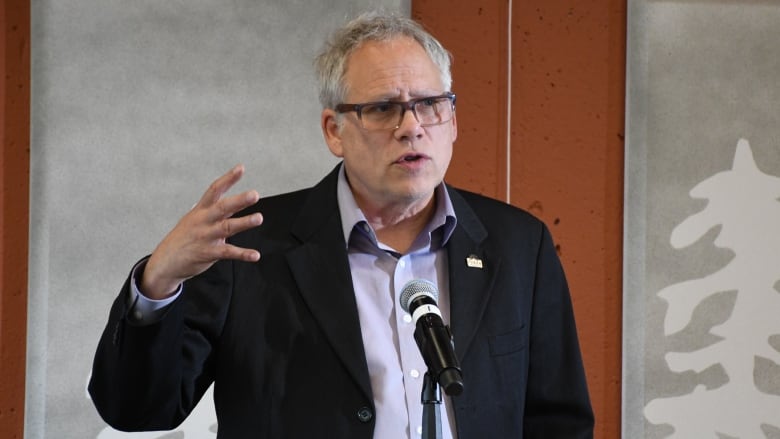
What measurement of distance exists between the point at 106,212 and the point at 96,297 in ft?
0.72

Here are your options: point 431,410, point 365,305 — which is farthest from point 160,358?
point 431,410

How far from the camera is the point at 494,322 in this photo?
183cm

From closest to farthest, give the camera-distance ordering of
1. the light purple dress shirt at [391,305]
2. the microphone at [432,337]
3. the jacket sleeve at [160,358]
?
the microphone at [432,337] → the jacket sleeve at [160,358] → the light purple dress shirt at [391,305]

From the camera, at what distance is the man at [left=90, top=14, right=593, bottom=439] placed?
1.69 meters

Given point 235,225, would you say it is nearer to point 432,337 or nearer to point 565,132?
point 432,337

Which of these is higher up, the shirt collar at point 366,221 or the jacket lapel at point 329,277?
the shirt collar at point 366,221

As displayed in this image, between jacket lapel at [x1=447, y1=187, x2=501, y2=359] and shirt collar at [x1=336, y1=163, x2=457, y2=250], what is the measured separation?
0.07 ft

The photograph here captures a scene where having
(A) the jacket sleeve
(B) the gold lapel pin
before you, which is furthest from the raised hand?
(B) the gold lapel pin

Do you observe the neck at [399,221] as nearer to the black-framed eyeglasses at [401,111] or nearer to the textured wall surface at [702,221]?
the black-framed eyeglasses at [401,111]

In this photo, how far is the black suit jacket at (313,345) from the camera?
1655 millimetres

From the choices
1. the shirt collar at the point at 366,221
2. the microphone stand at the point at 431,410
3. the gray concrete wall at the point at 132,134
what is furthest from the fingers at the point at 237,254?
the gray concrete wall at the point at 132,134

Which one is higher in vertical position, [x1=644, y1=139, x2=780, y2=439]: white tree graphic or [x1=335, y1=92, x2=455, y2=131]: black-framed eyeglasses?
[x1=335, y1=92, x2=455, y2=131]: black-framed eyeglasses

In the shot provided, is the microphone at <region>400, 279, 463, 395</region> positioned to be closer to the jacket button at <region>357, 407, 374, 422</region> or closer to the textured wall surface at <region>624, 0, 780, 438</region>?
the jacket button at <region>357, 407, 374, 422</region>

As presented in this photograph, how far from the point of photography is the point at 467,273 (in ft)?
6.11
